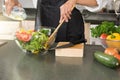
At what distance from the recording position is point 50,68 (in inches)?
37.2

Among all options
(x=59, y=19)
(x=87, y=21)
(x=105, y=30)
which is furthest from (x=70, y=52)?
(x=87, y=21)

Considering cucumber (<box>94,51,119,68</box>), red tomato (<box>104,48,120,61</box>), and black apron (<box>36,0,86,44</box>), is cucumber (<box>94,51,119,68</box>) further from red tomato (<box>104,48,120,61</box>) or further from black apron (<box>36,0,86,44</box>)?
black apron (<box>36,0,86,44</box>)

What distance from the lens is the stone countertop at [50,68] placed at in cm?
86

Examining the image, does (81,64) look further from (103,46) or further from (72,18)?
(72,18)

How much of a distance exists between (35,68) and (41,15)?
721mm

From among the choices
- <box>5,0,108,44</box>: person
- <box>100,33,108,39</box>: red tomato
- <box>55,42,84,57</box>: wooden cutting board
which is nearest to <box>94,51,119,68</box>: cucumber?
<box>55,42,84,57</box>: wooden cutting board

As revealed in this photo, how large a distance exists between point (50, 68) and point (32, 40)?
0.19m

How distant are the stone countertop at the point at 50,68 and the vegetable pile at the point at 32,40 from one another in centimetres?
3

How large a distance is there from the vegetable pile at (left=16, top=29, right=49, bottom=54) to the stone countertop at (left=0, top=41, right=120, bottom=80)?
34 mm

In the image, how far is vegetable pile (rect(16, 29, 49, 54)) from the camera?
108cm

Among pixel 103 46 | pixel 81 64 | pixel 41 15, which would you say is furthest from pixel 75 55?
pixel 41 15

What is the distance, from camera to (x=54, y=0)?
1.62 m

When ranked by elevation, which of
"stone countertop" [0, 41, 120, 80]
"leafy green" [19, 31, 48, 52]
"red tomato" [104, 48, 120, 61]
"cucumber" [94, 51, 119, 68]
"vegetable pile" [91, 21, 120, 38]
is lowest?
"stone countertop" [0, 41, 120, 80]

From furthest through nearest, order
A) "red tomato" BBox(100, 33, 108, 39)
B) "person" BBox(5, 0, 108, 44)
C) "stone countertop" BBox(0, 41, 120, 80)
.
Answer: "person" BBox(5, 0, 108, 44), "red tomato" BBox(100, 33, 108, 39), "stone countertop" BBox(0, 41, 120, 80)
